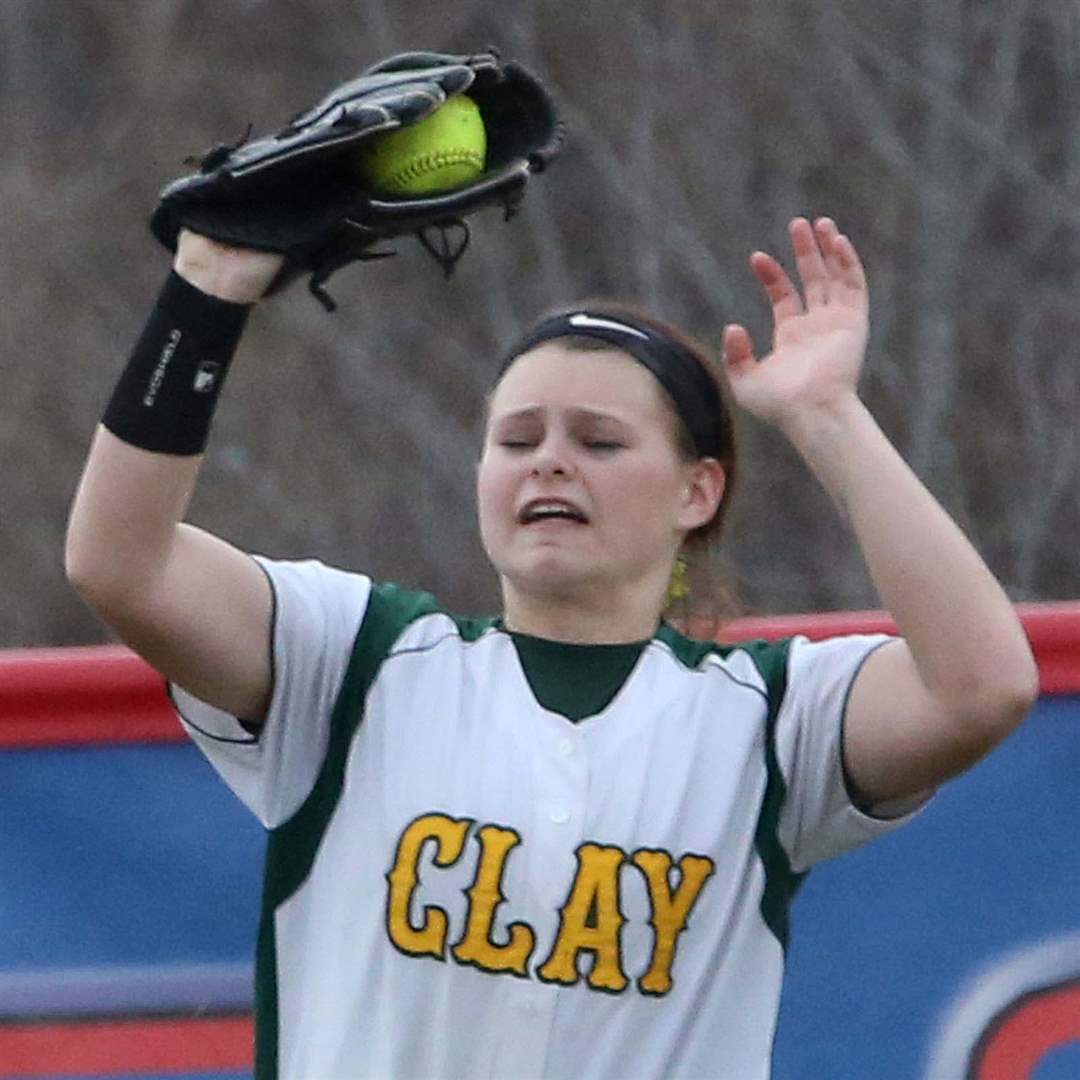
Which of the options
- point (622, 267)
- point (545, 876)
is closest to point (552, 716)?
point (545, 876)

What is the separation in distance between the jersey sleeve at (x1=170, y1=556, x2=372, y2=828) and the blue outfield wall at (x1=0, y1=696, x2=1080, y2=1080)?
35.5 inches

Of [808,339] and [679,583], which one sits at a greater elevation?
[808,339]

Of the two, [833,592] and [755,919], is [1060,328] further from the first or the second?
[755,919]

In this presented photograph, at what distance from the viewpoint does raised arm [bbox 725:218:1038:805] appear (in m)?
2.86

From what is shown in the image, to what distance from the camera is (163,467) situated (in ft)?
9.30

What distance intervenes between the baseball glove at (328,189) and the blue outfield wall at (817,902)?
1123mm

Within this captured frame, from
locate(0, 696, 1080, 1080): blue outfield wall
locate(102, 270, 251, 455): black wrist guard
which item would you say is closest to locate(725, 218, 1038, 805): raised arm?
locate(102, 270, 251, 455): black wrist guard

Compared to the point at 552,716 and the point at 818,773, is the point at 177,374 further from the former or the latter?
the point at 818,773

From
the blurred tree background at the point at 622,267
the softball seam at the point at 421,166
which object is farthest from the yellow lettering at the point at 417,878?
the blurred tree background at the point at 622,267

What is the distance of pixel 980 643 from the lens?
9.37 feet

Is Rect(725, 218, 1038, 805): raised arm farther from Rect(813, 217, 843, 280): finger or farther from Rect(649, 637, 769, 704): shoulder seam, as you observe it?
Rect(649, 637, 769, 704): shoulder seam

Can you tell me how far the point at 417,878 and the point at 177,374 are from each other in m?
0.56

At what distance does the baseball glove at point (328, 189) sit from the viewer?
281 centimetres

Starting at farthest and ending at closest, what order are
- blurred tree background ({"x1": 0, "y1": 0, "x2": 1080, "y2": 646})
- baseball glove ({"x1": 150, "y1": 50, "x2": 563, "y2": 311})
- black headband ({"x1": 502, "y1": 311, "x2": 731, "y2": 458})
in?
1. blurred tree background ({"x1": 0, "y1": 0, "x2": 1080, "y2": 646})
2. black headband ({"x1": 502, "y1": 311, "x2": 731, "y2": 458})
3. baseball glove ({"x1": 150, "y1": 50, "x2": 563, "y2": 311})
